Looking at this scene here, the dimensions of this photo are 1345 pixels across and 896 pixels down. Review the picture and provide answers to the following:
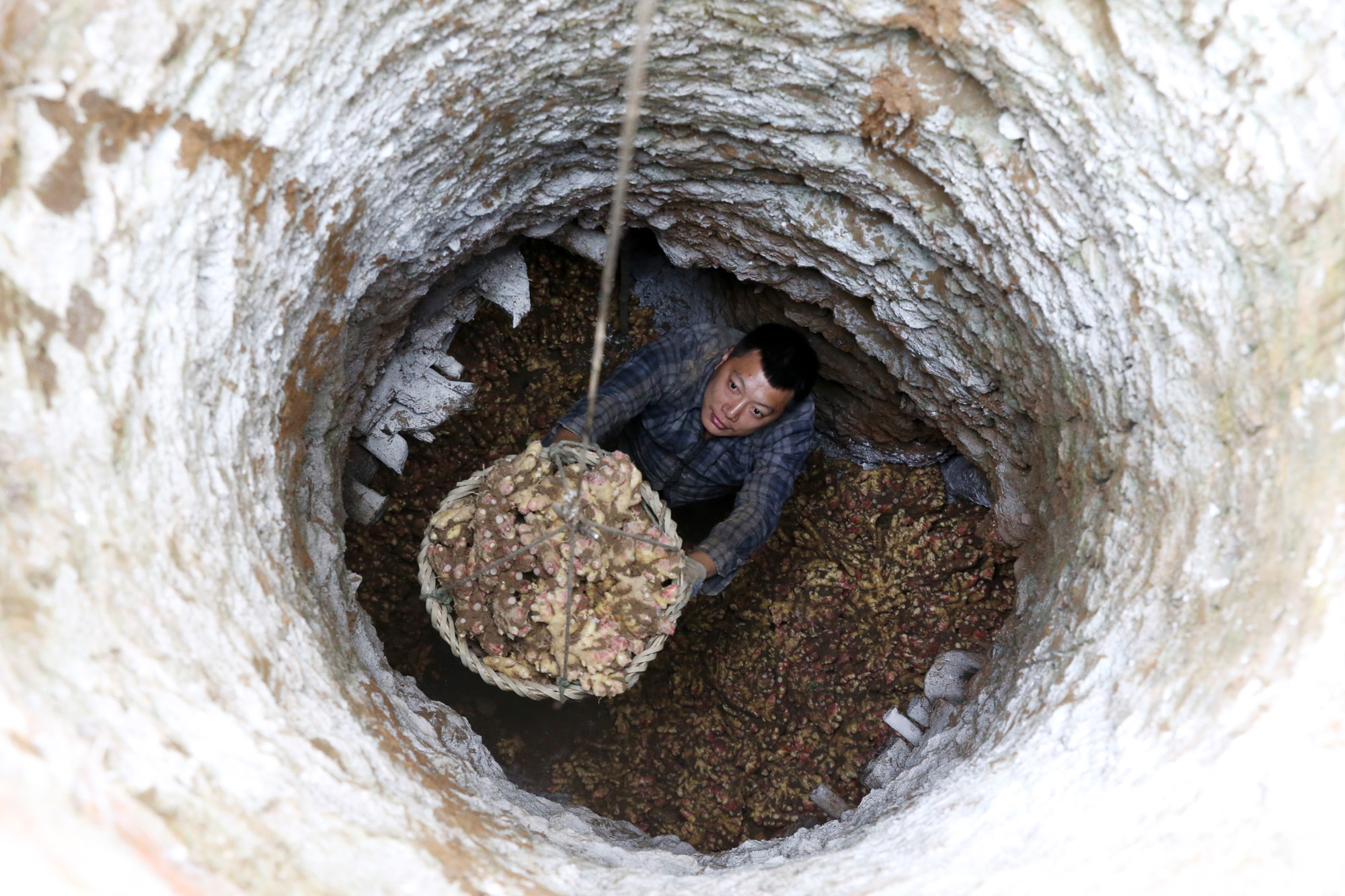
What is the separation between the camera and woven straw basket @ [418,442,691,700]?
8.23 ft

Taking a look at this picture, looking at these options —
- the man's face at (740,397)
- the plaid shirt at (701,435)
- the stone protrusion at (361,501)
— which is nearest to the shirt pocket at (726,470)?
the plaid shirt at (701,435)

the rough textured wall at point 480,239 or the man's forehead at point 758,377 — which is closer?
the rough textured wall at point 480,239

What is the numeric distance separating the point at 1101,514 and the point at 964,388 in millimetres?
940

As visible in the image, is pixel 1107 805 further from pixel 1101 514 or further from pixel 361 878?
pixel 361 878

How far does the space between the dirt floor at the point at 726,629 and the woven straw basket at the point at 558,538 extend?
0.96 metres

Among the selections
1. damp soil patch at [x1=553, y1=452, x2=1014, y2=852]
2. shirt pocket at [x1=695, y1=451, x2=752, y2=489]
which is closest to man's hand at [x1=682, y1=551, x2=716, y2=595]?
shirt pocket at [x1=695, y1=451, x2=752, y2=489]

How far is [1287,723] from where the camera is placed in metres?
1.49

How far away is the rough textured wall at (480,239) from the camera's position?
1.31 m

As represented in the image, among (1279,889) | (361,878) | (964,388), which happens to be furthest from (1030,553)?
(361,878)

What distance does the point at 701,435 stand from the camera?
10.8 feet

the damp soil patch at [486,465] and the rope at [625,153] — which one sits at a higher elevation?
the rope at [625,153]

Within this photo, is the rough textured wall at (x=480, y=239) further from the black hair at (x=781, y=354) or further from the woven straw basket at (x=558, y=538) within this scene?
the black hair at (x=781, y=354)

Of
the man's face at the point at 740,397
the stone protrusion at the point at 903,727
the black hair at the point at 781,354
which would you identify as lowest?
the stone protrusion at the point at 903,727

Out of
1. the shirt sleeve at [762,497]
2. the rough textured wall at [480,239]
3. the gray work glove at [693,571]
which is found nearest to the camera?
the rough textured wall at [480,239]
